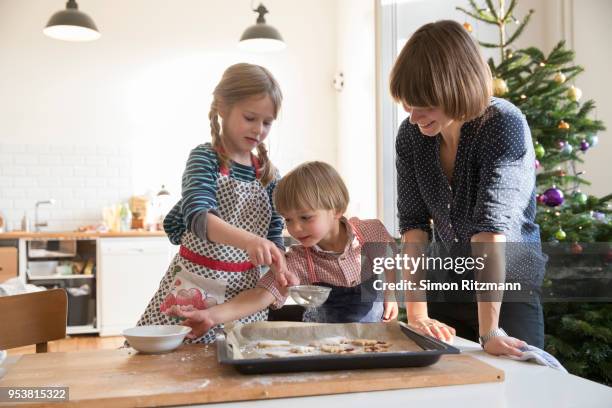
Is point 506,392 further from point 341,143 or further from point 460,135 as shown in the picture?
point 341,143

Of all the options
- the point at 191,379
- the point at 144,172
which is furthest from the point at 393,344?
the point at 144,172

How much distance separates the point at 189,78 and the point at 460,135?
4684mm

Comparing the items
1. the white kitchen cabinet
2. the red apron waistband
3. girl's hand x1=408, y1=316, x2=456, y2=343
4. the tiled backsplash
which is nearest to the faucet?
the tiled backsplash

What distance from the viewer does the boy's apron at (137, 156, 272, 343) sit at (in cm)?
159

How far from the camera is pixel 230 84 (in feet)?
5.26

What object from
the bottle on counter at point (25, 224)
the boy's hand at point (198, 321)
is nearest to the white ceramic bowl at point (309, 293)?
the boy's hand at point (198, 321)

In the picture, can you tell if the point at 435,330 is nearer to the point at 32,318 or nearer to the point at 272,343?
the point at 272,343

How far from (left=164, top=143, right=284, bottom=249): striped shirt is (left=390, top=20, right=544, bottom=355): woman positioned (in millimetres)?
395

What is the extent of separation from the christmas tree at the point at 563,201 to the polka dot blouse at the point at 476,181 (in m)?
1.15

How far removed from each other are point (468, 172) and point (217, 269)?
70 cm

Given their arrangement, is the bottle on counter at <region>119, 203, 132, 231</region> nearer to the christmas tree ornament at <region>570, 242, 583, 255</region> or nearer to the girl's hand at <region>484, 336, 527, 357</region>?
the christmas tree ornament at <region>570, 242, 583, 255</region>

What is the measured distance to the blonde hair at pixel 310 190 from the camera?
1576 millimetres

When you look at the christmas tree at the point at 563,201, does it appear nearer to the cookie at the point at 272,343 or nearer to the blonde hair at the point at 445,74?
the blonde hair at the point at 445,74

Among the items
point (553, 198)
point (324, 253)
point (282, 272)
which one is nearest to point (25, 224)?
point (324, 253)
